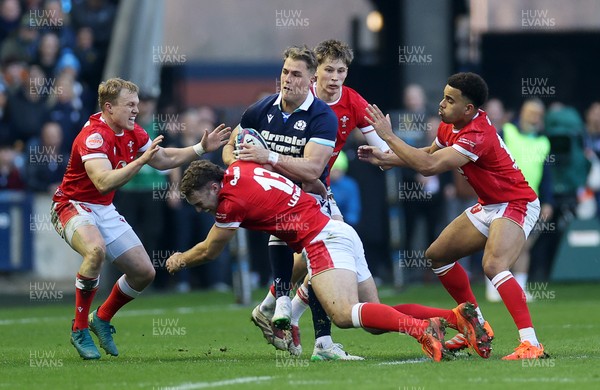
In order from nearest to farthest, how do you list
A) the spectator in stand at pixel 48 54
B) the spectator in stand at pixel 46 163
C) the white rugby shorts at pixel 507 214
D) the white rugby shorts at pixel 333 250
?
1. the white rugby shorts at pixel 333 250
2. the white rugby shorts at pixel 507 214
3. the spectator in stand at pixel 46 163
4. the spectator in stand at pixel 48 54

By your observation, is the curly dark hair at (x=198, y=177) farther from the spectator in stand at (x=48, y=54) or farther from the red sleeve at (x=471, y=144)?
the spectator in stand at (x=48, y=54)

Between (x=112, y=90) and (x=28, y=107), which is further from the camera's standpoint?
(x=28, y=107)

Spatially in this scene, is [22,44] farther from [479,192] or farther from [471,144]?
[471,144]

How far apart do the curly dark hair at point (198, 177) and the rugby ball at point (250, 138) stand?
0.47 meters

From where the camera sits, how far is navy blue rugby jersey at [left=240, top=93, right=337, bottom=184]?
10758 mm

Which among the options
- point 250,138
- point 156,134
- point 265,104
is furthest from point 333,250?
point 156,134

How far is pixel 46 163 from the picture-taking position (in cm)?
1892

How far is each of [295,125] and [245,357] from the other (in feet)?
6.18

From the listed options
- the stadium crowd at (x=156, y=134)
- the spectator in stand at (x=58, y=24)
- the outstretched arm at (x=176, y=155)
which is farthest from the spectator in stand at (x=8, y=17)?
the outstretched arm at (x=176, y=155)

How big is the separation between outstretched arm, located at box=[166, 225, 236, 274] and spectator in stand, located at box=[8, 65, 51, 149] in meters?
10.2

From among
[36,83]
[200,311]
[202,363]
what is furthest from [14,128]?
[202,363]

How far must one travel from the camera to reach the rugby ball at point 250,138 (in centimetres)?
1052

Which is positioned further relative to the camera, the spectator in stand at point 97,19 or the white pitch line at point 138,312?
the spectator in stand at point 97,19

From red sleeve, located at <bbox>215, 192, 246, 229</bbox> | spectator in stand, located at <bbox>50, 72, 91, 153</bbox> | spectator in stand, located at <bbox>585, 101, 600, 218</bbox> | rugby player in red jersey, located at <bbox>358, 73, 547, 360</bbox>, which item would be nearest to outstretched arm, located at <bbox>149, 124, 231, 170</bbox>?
rugby player in red jersey, located at <bbox>358, 73, 547, 360</bbox>
